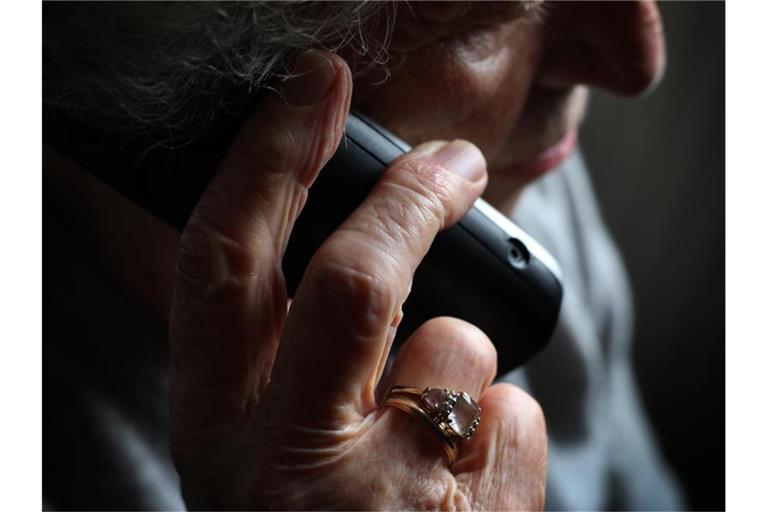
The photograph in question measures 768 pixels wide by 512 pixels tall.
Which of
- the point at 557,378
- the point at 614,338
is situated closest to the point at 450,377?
the point at 557,378

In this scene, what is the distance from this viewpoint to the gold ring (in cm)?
47

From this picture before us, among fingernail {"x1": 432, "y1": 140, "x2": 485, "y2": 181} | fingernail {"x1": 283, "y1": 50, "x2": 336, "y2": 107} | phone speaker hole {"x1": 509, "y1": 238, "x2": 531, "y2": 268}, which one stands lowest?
phone speaker hole {"x1": 509, "y1": 238, "x2": 531, "y2": 268}

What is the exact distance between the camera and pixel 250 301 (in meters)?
0.47

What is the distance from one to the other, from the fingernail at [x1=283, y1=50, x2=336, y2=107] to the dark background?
932 mm

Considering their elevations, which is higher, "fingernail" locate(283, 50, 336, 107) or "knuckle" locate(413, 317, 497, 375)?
"fingernail" locate(283, 50, 336, 107)

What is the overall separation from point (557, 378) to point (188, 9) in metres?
0.68

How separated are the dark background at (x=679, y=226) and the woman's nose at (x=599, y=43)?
64cm

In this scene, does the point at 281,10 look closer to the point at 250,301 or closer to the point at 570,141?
the point at 250,301

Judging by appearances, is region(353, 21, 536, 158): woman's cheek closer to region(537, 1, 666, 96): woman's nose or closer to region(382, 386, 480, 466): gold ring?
region(537, 1, 666, 96): woman's nose

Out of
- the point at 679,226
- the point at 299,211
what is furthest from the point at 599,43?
the point at 679,226

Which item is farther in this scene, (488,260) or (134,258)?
(134,258)

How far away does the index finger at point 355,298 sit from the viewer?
1.42 ft

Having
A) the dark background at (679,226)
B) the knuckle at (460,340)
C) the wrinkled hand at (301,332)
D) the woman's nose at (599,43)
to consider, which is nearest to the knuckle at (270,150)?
the wrinkled hand at (301,332)

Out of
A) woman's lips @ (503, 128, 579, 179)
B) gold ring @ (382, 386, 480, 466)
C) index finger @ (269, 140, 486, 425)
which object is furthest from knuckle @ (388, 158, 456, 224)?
woman's lips @ (503, 128, 579, 179)
